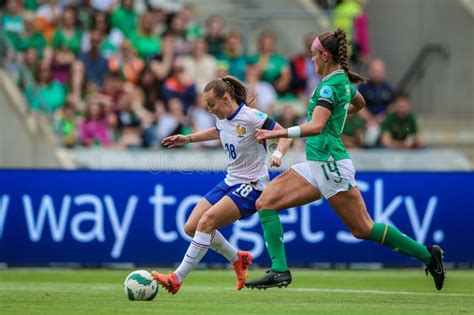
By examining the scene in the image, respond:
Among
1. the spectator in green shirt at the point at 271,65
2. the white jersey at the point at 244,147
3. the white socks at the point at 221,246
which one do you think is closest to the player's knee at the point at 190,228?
the white socks at the point at 221,246

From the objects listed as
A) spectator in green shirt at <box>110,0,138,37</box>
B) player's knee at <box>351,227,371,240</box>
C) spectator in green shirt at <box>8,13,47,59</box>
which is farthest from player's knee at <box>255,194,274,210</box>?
spectator in green shirt at <box>110,0,138,37</box>

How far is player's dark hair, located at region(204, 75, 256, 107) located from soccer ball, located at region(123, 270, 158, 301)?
1822mm

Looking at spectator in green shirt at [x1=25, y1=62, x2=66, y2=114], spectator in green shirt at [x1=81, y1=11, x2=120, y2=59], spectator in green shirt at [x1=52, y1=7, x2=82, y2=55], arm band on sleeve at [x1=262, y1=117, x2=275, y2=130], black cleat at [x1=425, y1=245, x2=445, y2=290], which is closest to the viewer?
black cleat at [x1=425, y1=245, x2=445, y2=290]

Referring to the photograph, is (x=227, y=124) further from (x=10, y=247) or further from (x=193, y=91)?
(x=193, y=91)

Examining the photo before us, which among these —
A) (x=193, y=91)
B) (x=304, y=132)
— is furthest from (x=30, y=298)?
(x=193, y=91)

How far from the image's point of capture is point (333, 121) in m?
11.7

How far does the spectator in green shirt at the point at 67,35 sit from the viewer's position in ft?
69.4

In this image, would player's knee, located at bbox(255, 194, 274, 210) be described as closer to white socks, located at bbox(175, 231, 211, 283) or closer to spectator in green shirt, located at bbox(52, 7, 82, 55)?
white socks, located at bbox(175, 231, 211, 283)

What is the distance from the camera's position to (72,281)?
48.5 feet

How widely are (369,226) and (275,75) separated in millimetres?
10327

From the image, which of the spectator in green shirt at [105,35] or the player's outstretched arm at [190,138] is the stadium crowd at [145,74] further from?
the player's outstretched arm at [190,138]

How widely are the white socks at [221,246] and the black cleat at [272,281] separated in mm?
772

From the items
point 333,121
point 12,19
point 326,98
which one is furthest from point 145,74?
point 326,98

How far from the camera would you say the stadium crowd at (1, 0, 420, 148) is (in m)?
20.3
